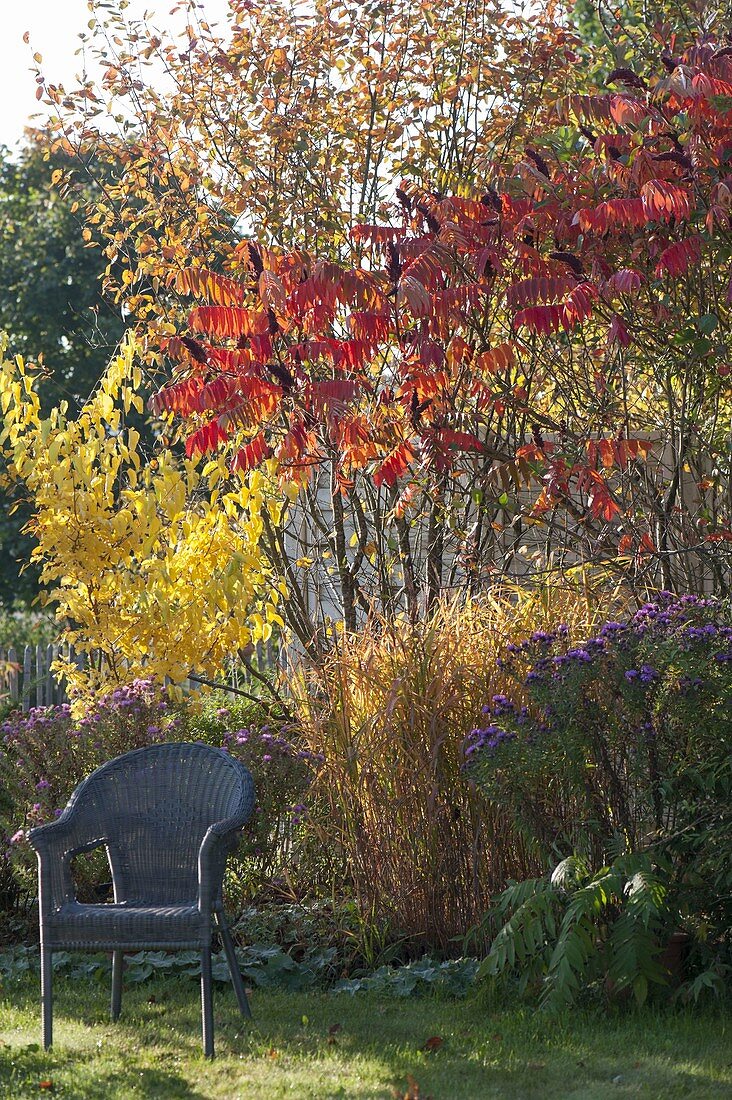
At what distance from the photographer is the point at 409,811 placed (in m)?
5.42

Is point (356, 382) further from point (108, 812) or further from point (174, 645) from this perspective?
point (108, 812)

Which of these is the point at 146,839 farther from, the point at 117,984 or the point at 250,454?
the point at 250,454

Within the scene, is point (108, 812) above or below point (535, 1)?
below

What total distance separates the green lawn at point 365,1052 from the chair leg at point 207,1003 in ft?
0.20

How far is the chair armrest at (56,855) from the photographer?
15.1 ft

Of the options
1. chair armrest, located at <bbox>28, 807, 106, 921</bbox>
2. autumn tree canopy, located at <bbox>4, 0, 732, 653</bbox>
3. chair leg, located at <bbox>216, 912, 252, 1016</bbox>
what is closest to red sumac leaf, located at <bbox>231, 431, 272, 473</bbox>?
autumn tree canopy, located at <bbox>4, 0, 732, 653</bbox>

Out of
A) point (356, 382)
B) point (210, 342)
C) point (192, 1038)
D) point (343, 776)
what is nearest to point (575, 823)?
point (343, 776)

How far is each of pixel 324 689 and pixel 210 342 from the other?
260cm

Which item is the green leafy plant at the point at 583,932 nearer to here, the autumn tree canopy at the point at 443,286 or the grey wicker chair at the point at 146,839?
the grey wicker chair at the point at 146,839

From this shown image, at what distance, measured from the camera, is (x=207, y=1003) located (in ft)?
14.5

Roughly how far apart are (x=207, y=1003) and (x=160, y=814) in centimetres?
97

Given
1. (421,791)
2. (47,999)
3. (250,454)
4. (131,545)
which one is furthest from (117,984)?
(250,454)

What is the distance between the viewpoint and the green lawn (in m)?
4.00

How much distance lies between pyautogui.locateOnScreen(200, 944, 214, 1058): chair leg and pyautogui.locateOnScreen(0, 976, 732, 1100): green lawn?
60 mm
